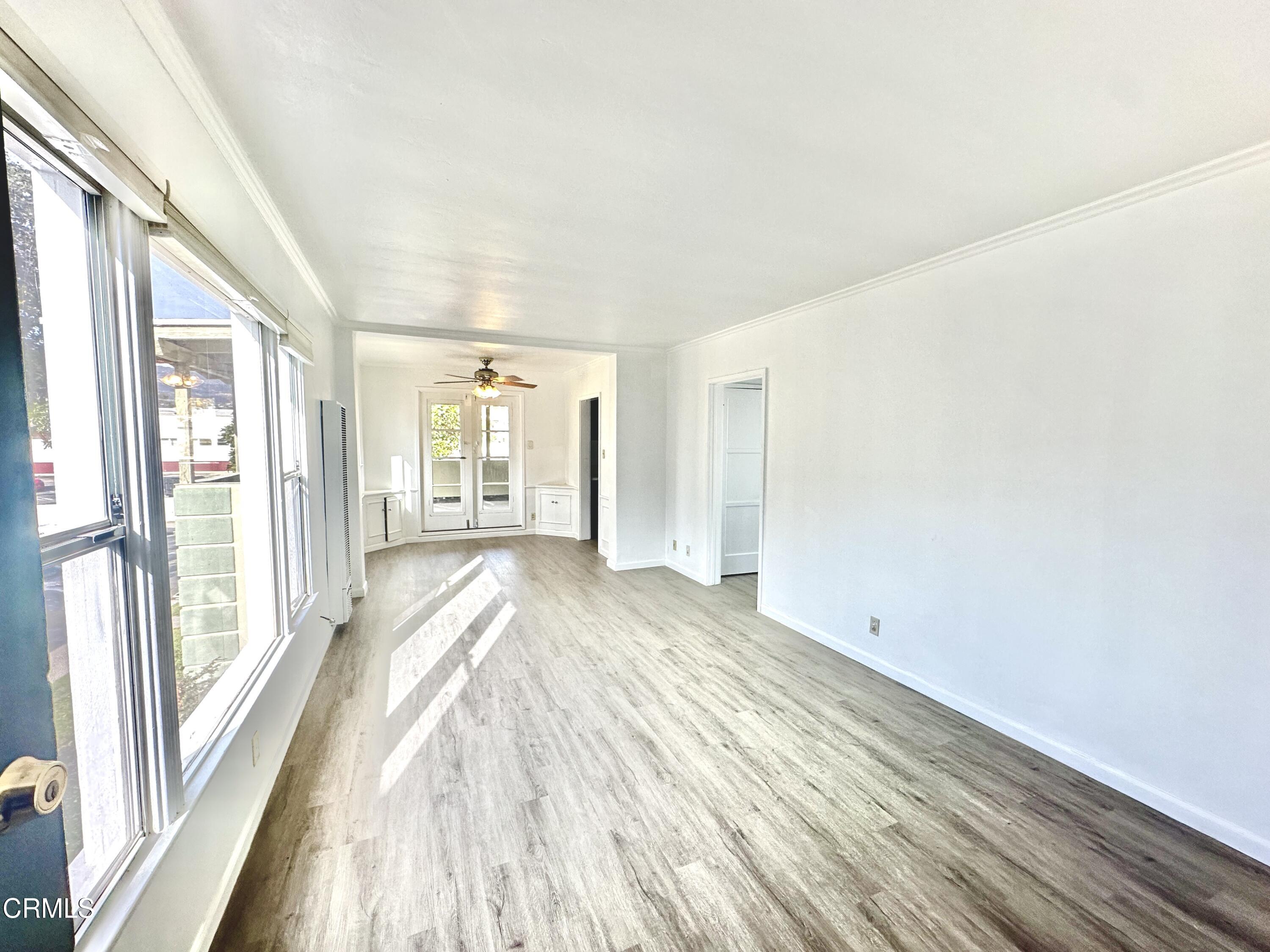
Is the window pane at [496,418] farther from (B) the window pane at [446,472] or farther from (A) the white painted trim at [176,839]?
(A) the white painted trim at [176,839]

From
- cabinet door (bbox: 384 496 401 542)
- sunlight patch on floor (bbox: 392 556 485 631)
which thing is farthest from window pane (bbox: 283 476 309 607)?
cabinet door (bbox: 384 496 401 542)

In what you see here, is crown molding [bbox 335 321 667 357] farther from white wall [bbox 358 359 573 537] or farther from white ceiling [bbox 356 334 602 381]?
white wall [bbox 358 359 573 537]

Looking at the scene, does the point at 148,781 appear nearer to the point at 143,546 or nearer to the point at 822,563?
the point at 143,546

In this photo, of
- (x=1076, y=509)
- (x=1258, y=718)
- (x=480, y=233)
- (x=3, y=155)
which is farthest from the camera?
(x=480, y=233)

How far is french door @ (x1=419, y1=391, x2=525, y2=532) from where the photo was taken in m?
7.36

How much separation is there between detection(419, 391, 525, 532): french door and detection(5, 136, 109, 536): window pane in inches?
253

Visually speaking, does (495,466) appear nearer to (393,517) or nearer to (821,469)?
(393,517)

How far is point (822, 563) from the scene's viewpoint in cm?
373

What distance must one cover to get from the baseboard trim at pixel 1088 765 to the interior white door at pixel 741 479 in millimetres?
2065

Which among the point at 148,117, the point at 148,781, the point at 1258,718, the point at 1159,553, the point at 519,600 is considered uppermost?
the point at 148,117

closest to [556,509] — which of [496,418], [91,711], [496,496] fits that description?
[496,496]

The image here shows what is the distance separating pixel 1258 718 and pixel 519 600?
14.5 ft

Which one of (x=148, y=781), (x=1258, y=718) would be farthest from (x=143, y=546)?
(x=1258, y=718)

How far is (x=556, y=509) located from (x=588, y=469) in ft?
2.81
